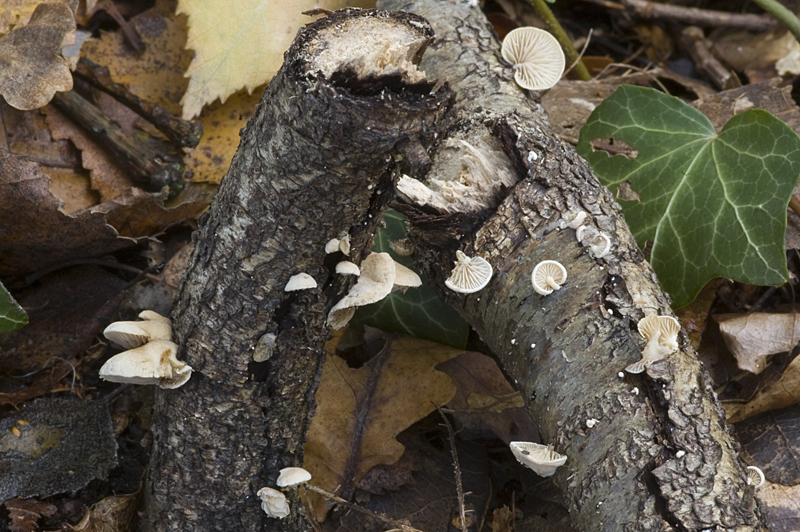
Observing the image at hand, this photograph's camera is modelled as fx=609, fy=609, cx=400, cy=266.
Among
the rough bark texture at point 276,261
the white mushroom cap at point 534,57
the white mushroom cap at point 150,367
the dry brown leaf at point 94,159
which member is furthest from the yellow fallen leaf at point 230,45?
the white mushroom cap at point 150,367

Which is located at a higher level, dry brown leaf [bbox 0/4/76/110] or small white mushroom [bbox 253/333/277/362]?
dry brown leaf [bbox 0/4/76/110]

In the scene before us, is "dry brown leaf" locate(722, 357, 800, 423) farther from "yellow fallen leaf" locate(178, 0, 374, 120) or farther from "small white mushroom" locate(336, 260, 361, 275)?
"yellow fallen leaf" locate(178, 0, 374, 120)

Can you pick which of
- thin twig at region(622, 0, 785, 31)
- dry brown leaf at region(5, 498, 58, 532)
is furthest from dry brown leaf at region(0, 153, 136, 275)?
thin twig at region(622, 0, 785, 31)

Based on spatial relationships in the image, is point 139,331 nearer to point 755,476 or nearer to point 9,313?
point 9,313

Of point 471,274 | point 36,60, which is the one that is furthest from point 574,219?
point 36,60

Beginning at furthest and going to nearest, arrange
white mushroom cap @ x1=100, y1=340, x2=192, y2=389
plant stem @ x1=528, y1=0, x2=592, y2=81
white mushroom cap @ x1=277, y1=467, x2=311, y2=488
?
1. plant stem @ x1=528, y1=0, x2=592, y2=81
2. white mushroom cap @ x1=277, y1=467, x2=311, y2=488
3. white mushroom cap @ x1=100, y1=340, x2=192, y2=389

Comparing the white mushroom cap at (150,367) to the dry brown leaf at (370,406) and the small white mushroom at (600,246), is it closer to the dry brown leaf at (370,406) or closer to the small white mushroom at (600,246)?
the dry brown leaf at (370,406)
